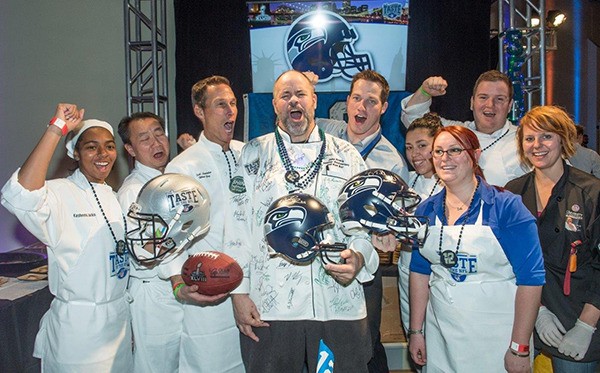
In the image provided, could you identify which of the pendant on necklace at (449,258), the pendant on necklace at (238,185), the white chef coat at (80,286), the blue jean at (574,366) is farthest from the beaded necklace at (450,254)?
the white chef coat at (80,286)

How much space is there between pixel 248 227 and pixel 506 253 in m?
1.15

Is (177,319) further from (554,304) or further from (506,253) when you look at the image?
(554,304)

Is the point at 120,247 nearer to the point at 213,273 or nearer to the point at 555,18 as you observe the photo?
the point at 213,273

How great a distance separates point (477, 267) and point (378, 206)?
57cm

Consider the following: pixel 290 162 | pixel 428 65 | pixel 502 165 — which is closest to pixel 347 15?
pixel 428 65

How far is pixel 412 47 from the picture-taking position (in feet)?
19.1

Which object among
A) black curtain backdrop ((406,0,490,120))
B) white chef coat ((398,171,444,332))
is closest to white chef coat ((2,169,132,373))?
white chef coat ((398,171,444,332))

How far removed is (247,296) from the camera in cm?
247

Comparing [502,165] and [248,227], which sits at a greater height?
[502,165]

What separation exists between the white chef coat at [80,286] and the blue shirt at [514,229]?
1.65 m

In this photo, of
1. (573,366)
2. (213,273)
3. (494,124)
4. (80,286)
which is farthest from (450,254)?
(80,286)

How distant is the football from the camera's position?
2316mm

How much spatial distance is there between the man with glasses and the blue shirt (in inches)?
39.3

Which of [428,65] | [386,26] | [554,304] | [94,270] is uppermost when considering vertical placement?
[386,26]
